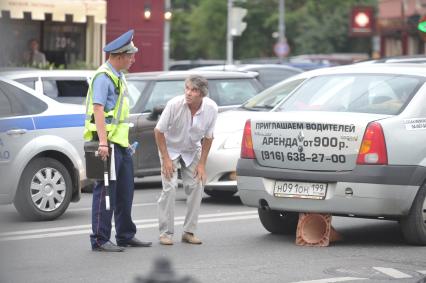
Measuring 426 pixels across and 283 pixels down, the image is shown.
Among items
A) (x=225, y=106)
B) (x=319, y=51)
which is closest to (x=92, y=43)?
(x=225, y=106)

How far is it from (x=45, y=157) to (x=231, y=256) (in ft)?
10.3

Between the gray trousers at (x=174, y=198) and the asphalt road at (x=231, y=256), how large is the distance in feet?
0.62

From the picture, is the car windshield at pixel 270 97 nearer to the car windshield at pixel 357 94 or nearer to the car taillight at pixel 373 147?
the car windshield at pixel 357 94

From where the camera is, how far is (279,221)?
29.5ft

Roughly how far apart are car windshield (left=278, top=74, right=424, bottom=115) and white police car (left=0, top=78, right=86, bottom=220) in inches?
101

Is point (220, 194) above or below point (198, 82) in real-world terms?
below

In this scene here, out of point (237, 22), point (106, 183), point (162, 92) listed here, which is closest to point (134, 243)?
point (106, 183)

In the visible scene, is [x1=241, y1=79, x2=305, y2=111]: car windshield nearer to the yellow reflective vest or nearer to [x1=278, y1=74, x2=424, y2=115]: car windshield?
[x1=278, y1=74, x2=424, y2=115]: car windshield

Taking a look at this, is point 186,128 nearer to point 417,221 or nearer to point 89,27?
point 417,221

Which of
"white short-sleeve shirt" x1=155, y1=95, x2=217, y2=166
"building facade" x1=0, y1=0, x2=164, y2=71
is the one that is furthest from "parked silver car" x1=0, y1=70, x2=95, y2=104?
"building facade" x1=0, y1=0, x2=164, y2=71

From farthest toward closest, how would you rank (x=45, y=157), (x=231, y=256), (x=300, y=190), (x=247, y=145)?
(x=45, y=157) < (x=247, y=145) < (x=300, y=190) < (x=231, y=256)

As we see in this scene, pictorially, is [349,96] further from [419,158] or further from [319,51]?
[319,51]

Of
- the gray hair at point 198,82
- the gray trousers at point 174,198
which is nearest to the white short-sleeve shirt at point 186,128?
the gray trousers at point 174,198

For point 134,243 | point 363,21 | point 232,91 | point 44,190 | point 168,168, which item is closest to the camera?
point 134,243
